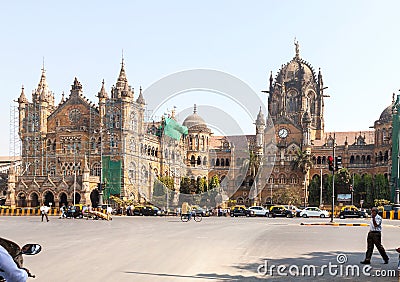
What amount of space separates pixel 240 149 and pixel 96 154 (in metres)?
35.6

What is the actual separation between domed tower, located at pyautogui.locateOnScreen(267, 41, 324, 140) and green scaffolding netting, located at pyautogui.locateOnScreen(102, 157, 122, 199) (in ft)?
117

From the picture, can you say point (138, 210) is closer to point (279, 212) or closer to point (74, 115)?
point (279, 212)

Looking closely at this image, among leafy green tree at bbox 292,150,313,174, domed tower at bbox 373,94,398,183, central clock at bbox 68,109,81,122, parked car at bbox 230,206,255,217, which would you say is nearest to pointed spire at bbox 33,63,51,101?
central clock at bbox 68,109,81,122

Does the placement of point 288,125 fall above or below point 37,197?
above

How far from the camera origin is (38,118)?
7206 centimetres

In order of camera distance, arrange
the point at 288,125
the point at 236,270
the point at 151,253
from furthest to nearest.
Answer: the point at 288,125, the point at 151,253, the point at 236,270

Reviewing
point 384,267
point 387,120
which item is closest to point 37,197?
point 387,120

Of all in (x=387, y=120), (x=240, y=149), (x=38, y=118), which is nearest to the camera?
(x=38, y=118)

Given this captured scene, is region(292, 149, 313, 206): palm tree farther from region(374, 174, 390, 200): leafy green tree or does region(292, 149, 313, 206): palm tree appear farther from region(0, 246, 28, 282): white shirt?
region(0, 246, 28, 282): white shirt

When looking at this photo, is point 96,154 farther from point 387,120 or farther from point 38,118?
point 387,120

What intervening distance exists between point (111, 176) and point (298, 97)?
4118 cm

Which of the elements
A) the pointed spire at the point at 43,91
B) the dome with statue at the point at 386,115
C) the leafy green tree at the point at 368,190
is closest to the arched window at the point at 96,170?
the pointed spire at the point at 43,91

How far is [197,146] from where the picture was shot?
91.5 meters

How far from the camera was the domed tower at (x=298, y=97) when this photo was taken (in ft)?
308
